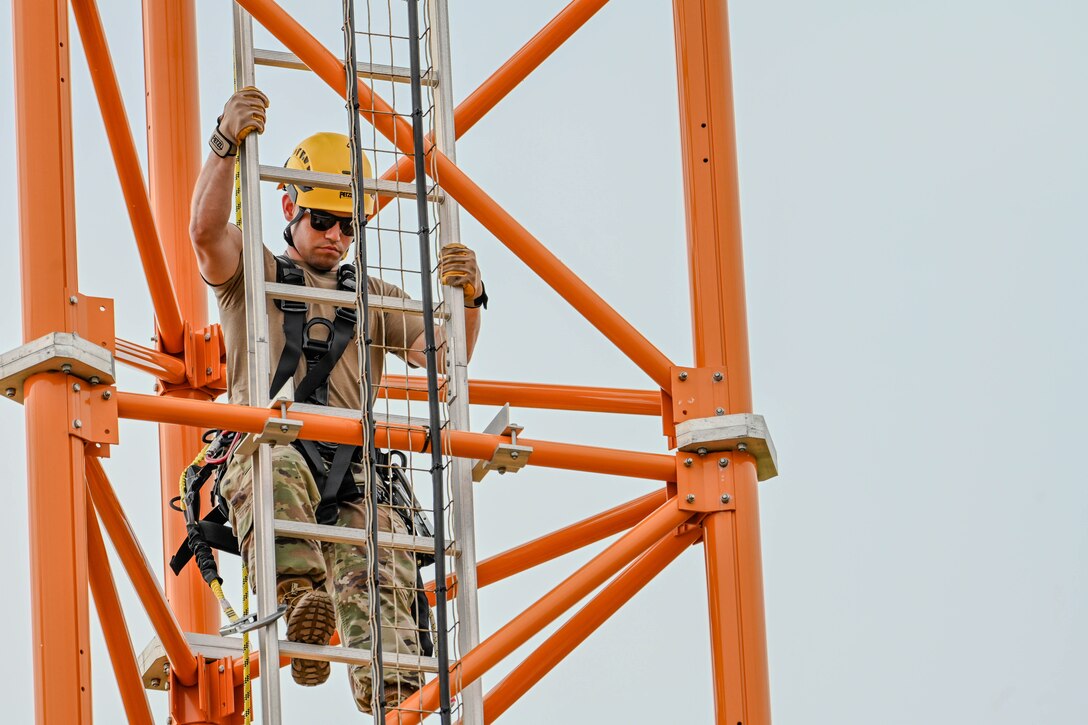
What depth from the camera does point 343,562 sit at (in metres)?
14.8

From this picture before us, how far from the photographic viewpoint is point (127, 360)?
Answer: 671 inches

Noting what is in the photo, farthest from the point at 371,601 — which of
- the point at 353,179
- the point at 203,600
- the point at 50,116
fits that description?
the point at 203,600

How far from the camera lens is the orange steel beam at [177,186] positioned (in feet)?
57.8

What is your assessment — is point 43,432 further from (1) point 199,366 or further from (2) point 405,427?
(1) point 199,366

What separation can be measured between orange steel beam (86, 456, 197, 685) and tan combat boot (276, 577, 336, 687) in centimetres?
82

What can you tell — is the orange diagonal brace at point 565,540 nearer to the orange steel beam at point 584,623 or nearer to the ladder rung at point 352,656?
the orange steel beam at point 584,623

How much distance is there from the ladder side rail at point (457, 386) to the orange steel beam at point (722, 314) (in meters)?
1.38

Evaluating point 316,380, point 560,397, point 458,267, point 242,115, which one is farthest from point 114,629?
point 560,397

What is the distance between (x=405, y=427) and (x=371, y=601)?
107cm

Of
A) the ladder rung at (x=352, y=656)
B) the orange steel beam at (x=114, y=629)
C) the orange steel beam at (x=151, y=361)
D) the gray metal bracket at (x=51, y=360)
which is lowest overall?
the ladder rung at (x=352, y=656)

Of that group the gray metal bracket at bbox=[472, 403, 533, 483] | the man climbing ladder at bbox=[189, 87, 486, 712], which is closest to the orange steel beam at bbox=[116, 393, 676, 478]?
the gray metal bracket at bbox=[472, 403, 533, 483]

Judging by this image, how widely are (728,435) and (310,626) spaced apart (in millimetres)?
2682

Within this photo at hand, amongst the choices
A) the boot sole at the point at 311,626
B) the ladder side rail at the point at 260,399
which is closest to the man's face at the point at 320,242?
the ladder side rail at the point at 260,399

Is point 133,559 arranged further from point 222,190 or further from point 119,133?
point 119,133
